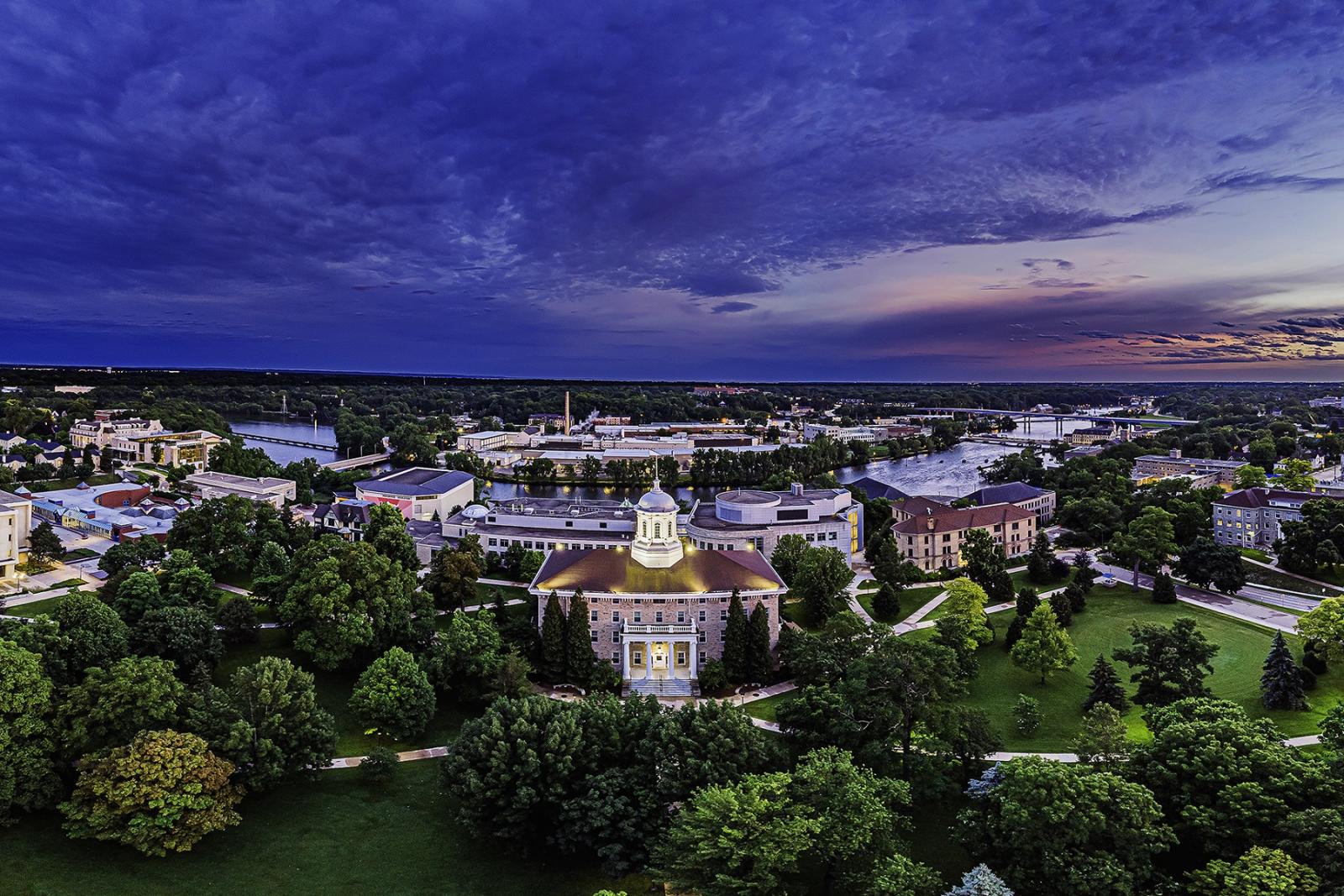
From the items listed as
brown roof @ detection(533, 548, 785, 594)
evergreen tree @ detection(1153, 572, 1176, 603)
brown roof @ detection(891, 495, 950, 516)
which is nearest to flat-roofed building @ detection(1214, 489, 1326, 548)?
evergreen tree @ detection(1153, 572, 1176, 603)

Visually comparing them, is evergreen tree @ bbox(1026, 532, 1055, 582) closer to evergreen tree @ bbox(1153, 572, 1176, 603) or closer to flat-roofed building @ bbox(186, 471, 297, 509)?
evergreen tree @ bbox(1153, 572, 1176, 603)

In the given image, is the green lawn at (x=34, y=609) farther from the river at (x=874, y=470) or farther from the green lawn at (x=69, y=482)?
the river at (x=874, y=470)

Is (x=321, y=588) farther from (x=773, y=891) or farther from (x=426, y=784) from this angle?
(x=773, y=891)

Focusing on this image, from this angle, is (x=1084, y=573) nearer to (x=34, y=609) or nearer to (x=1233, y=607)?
(x=1233, y=607)

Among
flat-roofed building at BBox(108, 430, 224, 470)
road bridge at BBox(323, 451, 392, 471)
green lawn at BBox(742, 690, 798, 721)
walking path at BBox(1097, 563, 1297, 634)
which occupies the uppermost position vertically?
flat-roofed building at BBox(108, 430, 224, 470)

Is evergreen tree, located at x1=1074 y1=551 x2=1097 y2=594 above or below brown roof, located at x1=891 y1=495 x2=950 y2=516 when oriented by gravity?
below

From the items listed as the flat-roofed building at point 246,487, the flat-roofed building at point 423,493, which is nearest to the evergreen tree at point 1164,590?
the flat-roofed building at point 423,493
